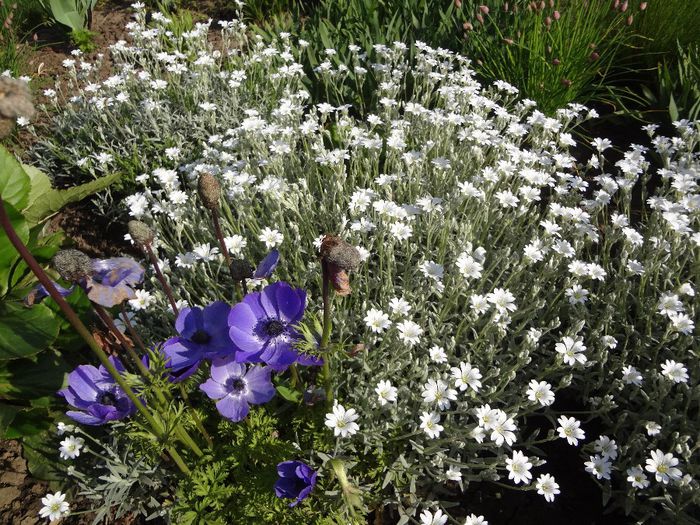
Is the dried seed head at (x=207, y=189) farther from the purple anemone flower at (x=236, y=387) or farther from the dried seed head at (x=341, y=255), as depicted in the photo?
the purple anemone flower at (x=236, y=387)

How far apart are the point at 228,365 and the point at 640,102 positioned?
3978 millimetres

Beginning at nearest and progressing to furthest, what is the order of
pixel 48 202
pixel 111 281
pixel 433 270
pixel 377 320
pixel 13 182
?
pixel 111 281 < pixel 377 320 < pixel 433 270 < pixel 13 182 < pixel 48 202

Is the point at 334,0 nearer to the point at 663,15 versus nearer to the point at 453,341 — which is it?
the point at 663,15

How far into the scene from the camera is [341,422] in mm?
1672

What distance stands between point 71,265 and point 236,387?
747 mm

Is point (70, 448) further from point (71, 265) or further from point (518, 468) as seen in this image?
point (518, 468)

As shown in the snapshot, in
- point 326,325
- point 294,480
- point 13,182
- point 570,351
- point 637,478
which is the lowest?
point 637,478

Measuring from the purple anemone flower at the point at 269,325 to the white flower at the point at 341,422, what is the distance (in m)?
0.25

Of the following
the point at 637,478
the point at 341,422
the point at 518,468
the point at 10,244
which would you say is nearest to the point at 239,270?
the point at 341,422

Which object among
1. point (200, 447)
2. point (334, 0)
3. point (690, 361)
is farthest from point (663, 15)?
point (200, 447)

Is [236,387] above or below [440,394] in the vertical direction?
above

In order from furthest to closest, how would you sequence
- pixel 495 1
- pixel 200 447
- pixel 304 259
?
pixel 495 1 < pixel 304 259 < pixel 200 447

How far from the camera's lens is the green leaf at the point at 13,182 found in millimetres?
2432

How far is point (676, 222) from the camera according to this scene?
2209 millimetres
